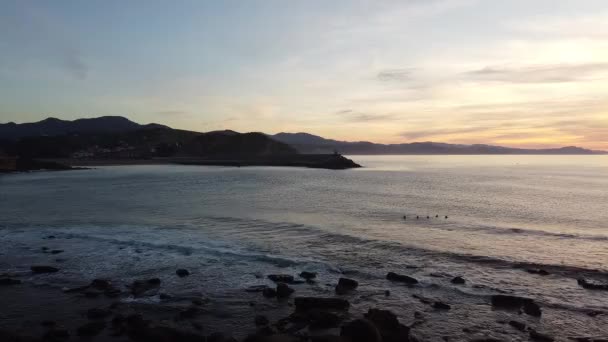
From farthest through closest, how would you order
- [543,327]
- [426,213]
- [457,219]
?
[426,213] < [457,219] < [543,327]

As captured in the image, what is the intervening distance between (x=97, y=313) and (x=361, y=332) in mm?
9827

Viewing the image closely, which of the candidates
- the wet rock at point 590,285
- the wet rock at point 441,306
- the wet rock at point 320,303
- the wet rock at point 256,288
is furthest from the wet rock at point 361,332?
the wet rock at point 590,285

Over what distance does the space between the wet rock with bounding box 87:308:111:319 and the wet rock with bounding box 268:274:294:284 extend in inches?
297

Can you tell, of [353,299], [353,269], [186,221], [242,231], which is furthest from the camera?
[186,221]

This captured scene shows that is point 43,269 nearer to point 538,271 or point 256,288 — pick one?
point 256,288

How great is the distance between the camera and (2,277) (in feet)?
66.8

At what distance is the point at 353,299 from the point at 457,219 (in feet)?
88.0

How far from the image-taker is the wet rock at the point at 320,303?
1673 cm

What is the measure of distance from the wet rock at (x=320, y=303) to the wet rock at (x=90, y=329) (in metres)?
7.09

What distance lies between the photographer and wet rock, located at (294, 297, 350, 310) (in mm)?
16734

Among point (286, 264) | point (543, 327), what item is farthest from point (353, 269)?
point (543, 327)

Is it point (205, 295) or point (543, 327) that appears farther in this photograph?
point (205, 295)

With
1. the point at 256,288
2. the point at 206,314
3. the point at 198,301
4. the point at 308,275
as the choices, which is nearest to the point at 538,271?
the point at 308,275

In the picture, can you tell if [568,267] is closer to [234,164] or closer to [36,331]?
[36,331]
